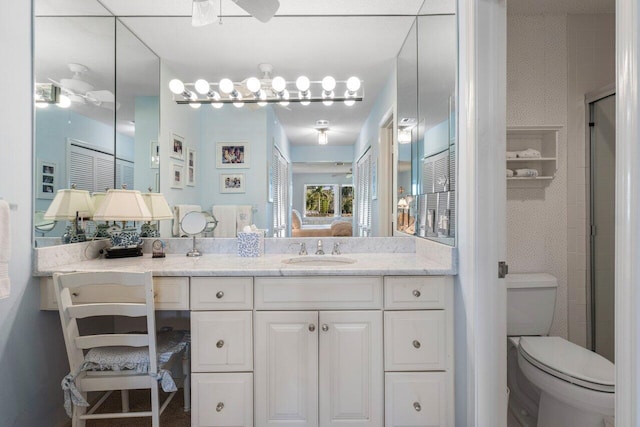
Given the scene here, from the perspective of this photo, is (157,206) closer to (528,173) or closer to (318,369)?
(318,369)

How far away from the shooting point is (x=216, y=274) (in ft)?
5.24

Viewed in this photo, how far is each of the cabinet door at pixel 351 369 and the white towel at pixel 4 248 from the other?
1.31 meters

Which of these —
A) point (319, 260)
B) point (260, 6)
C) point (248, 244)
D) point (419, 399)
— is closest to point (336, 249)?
point (319, 260)

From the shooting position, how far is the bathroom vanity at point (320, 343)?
160 cm

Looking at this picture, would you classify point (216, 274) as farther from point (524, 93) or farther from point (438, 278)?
point (524, 93)

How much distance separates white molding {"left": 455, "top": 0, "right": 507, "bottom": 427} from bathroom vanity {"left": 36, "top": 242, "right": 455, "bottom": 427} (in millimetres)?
191

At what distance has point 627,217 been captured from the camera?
0.81 m

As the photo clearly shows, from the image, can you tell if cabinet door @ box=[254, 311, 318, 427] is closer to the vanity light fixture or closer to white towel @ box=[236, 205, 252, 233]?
white towel @ box=[236, 205, 252, 233]

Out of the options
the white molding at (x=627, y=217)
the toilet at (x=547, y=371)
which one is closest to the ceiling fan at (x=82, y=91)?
the white molding at (x=627, y=217)

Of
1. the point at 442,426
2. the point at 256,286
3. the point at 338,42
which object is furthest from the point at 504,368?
the point at 338,42

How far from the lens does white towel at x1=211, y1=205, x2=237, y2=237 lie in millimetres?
2188

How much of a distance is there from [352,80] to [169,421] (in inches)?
88.1

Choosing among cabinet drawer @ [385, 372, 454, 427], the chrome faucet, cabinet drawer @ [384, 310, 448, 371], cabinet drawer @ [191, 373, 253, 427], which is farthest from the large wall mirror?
cabinet drawer @ [191, 373, 253, 427]

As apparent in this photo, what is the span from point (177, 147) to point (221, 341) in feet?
4.11
